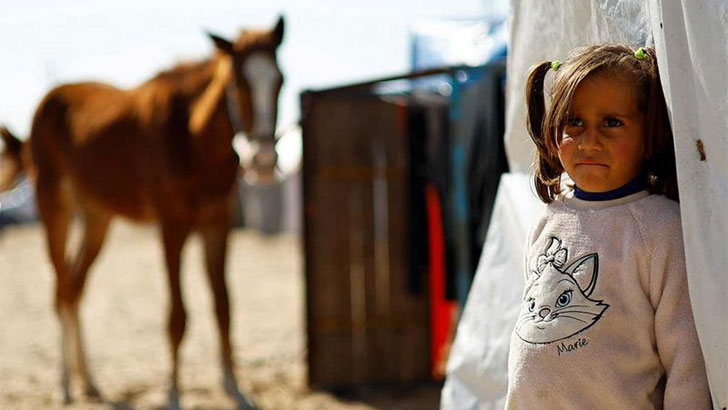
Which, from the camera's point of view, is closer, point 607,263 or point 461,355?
point 607,263

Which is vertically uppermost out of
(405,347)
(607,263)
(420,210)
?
(607,263)

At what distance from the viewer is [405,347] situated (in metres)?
6.49

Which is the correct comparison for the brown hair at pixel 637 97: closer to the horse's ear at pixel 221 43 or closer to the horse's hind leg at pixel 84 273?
the horse's ear at pixel 221 43

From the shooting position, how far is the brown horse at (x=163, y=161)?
18.5ft

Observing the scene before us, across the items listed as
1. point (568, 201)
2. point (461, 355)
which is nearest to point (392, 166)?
point (461, 355)

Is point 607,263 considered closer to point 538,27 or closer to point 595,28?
point 595,28

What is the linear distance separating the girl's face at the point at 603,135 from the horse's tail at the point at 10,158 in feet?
21.2

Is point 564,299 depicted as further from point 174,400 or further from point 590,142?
point 174,400

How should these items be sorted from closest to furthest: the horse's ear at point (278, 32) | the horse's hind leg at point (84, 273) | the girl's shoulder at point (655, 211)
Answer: the girl's shoulder at point (655, 211) → the horse's ear at point (278, 32) → the horse's hind leg at point (84, 273)

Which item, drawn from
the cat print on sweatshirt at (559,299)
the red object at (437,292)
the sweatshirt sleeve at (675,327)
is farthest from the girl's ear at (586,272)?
the red object at (437,292)

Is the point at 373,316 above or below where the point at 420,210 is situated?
below

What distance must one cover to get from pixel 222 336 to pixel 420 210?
5.00 feet

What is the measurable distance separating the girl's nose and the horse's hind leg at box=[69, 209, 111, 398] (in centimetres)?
522

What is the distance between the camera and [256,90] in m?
5.55
